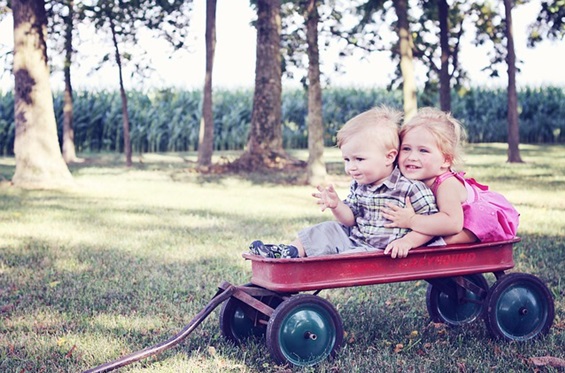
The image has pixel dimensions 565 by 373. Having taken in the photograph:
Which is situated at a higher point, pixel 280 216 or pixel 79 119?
pixel 79 119

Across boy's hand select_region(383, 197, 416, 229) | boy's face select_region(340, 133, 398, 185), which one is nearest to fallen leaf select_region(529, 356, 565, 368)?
boy's hand select_region(383, 197, 416, 229)

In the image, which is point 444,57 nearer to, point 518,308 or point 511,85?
point 511,85

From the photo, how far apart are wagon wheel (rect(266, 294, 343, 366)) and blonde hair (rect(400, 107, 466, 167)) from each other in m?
1.14

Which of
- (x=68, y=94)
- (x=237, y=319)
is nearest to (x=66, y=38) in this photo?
(x=68, y=94)

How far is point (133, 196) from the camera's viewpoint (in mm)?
12008

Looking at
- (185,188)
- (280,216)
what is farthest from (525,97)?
(280,216)

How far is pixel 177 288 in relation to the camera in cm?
563

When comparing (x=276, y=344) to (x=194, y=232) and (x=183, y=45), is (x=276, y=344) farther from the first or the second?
(x=183, y=45)

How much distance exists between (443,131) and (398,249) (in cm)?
78

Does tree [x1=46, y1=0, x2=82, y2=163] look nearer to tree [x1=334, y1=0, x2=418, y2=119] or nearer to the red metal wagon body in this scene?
tree [x1=334, y1=0, x2=418, y2=119]

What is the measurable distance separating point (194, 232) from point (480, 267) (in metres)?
4.32

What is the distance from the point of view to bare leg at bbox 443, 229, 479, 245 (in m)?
4.37

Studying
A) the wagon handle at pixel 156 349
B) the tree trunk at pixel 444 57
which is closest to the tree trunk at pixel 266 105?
the tree trunk at pixel 444 57

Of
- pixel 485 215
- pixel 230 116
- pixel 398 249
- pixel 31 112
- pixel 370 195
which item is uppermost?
pixel 230 116
